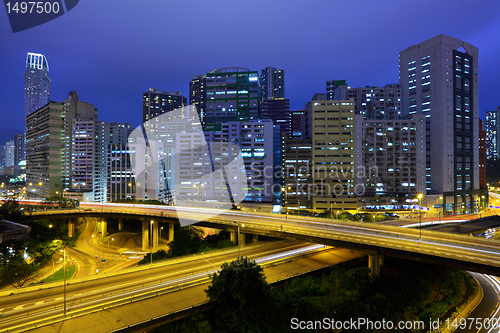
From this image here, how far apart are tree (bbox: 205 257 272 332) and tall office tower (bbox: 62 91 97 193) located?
11218 centimetres

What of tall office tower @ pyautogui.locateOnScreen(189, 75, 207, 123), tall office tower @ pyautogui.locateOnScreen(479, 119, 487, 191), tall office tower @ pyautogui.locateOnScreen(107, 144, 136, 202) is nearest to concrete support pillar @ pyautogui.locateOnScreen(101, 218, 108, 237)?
tall office tower @ pyautogui.locateOnScreen(107, 144, 136, 202)

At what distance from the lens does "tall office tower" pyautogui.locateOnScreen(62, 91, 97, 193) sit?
115m

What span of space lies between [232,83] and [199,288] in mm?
110282

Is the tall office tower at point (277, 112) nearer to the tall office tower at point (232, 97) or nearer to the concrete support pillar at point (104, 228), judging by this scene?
the tall office tower at point (232, 97)

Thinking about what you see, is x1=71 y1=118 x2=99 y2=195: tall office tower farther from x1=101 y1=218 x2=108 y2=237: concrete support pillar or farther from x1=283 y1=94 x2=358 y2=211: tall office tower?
x1=283 y1=94 x2=358 y2=211: tall office tower

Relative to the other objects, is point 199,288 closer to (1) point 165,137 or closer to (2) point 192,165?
(2) point 192,165

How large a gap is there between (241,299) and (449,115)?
104656 millimetres

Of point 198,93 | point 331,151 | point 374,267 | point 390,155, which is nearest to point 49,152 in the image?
point 198,93

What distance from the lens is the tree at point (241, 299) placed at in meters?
21.6

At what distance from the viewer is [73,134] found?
11788cm

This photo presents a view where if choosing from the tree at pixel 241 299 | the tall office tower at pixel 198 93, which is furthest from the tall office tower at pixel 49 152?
the tree at pixel 241 299

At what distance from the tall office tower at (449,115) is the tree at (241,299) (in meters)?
93.3

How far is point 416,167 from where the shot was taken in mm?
91938

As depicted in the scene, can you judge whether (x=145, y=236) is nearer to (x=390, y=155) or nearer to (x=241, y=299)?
(x=241, y=299)
